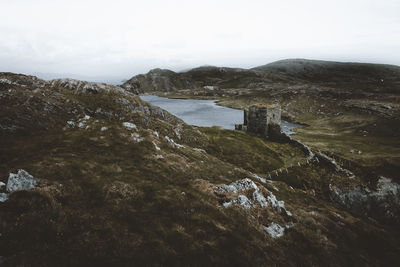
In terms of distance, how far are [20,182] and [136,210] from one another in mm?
7801

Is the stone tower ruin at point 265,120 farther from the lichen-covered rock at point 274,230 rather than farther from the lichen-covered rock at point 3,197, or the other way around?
the lichen-covered rock at point 3,197

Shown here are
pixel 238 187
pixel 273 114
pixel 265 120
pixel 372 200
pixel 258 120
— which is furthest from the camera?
pixel 258 120

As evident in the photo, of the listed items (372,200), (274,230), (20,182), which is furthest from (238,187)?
(372,200)

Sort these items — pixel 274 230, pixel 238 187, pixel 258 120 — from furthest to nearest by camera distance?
1. pixel 258 120
2. pixel 238 187
3. pixel 274 230

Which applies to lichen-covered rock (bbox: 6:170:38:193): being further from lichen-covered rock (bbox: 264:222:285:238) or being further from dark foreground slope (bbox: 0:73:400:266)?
lichen-covered rock (bbox: 264:222:285:238)

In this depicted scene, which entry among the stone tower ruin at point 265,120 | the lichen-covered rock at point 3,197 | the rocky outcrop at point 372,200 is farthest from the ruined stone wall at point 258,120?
the lichen-covered rock at point 3,197

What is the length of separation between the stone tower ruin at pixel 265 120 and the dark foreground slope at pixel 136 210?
31.3 metres

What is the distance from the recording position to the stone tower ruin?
214 ft

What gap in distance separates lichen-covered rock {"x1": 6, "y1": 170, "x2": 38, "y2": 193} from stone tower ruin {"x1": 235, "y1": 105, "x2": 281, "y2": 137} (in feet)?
197

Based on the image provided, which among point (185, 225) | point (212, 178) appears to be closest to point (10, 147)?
point (185, 225)

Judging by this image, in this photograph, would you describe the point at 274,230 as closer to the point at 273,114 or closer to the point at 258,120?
→ the point at 258,120

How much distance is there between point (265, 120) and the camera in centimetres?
6619

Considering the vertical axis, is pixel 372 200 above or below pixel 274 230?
below

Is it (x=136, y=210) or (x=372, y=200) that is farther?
(x=372, y=200)
